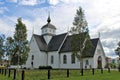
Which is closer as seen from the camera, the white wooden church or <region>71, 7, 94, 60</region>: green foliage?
<region>71, 7, 94, 60</region>: green foliage

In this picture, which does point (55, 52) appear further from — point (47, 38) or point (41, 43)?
point (47, 38)

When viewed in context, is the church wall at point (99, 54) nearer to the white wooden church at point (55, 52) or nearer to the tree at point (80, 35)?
the white wooden church at point (55, 52)

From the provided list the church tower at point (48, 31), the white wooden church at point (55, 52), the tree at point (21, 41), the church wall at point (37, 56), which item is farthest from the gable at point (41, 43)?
the tree at point (21, 41)

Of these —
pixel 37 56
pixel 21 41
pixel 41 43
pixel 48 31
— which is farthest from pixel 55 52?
pixel 21 41

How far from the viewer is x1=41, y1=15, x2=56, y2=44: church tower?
62.2 meters

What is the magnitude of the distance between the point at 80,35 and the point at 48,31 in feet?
107

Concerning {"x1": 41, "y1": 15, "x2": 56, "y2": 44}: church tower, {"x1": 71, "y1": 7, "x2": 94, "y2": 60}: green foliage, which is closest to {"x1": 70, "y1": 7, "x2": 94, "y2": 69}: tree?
{"x1": 71, "y1": 7, "x2": 94, "y2": 60}: green foliage

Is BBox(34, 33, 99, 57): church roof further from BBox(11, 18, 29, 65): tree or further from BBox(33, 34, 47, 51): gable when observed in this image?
BBox(11, 18, 29, 65): tree

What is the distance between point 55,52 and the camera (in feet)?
183

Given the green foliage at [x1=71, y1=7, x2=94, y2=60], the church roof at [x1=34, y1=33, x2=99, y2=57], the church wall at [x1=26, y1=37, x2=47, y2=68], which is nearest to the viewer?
the green foliage at [x1=71, y1=7, x2=94, y2=60]

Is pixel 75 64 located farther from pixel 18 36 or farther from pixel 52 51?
pixel 18 36

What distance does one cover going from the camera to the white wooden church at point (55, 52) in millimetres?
48475

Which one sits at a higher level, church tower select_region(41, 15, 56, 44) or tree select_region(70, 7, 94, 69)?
church tower select_region(41, 15, 56, 44)

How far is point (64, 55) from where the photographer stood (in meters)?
53.7
